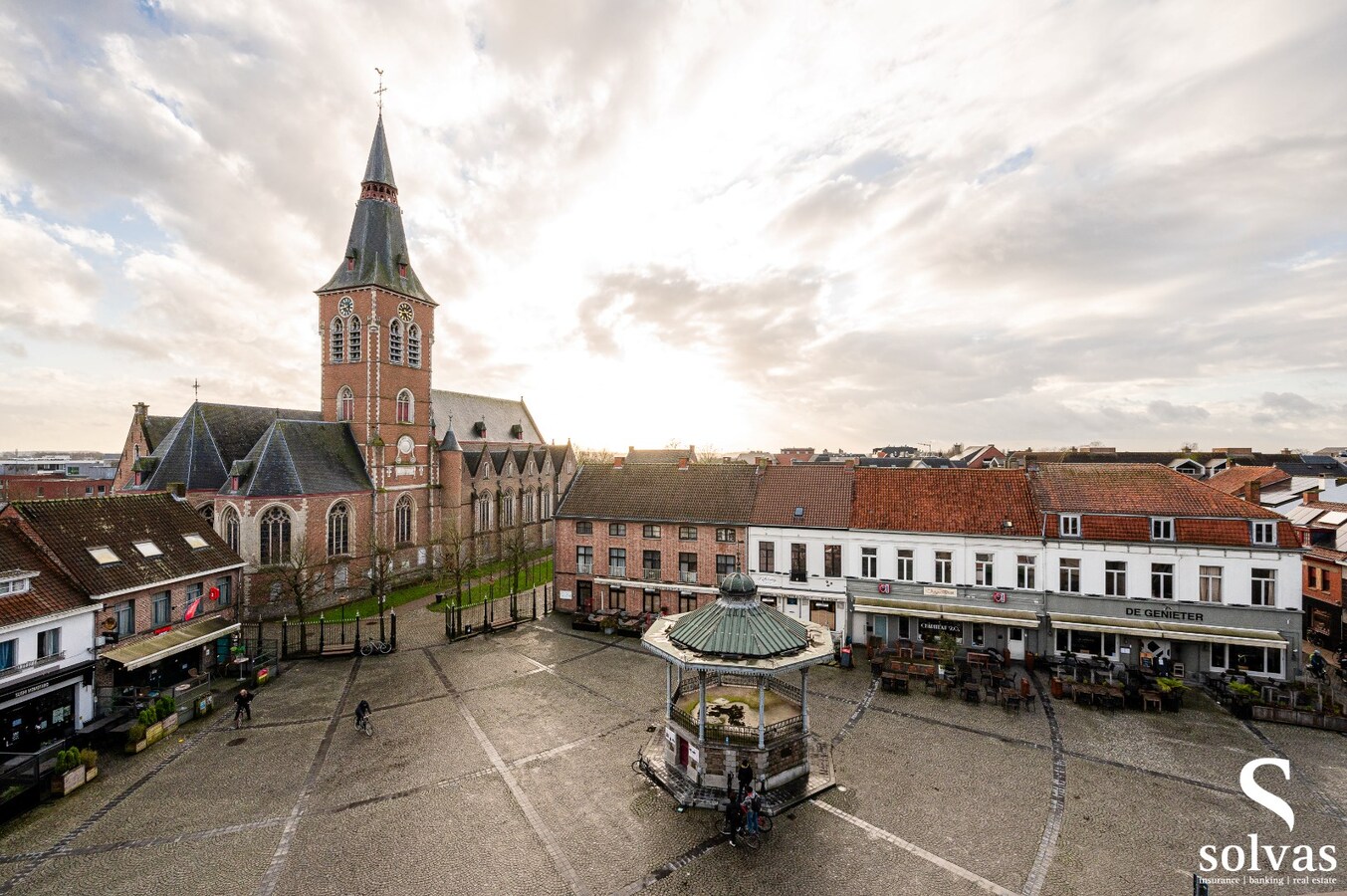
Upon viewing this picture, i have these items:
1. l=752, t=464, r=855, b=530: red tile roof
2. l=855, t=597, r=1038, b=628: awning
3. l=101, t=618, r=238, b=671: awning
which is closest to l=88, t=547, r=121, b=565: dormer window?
l=101, t=618, r=238, b=671: awning

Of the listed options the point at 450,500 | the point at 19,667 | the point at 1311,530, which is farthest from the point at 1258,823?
the point at 450,500

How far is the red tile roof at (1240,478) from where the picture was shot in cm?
3993

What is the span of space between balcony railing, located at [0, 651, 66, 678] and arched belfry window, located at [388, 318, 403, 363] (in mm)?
30486

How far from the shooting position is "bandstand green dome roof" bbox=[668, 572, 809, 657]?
17609 millimetres

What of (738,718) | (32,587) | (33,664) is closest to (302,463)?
(32,587)

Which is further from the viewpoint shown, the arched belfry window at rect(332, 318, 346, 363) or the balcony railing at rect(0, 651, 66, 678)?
the arched belfry window at rect(332, 318, 346, 363)

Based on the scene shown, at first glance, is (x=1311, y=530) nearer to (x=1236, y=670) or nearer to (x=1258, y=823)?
(x=1236, y=670)

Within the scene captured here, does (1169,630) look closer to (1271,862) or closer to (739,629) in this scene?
(1271,862)

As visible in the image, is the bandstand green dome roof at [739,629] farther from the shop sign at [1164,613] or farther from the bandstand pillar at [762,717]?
the shop sign at [1164,613]

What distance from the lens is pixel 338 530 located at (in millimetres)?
43656

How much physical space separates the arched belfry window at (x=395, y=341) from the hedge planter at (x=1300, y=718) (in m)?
57.0

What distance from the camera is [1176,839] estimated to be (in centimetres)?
1518

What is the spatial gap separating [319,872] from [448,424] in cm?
5008

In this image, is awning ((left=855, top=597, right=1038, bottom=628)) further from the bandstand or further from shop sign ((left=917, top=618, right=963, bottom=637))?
the bandstand
